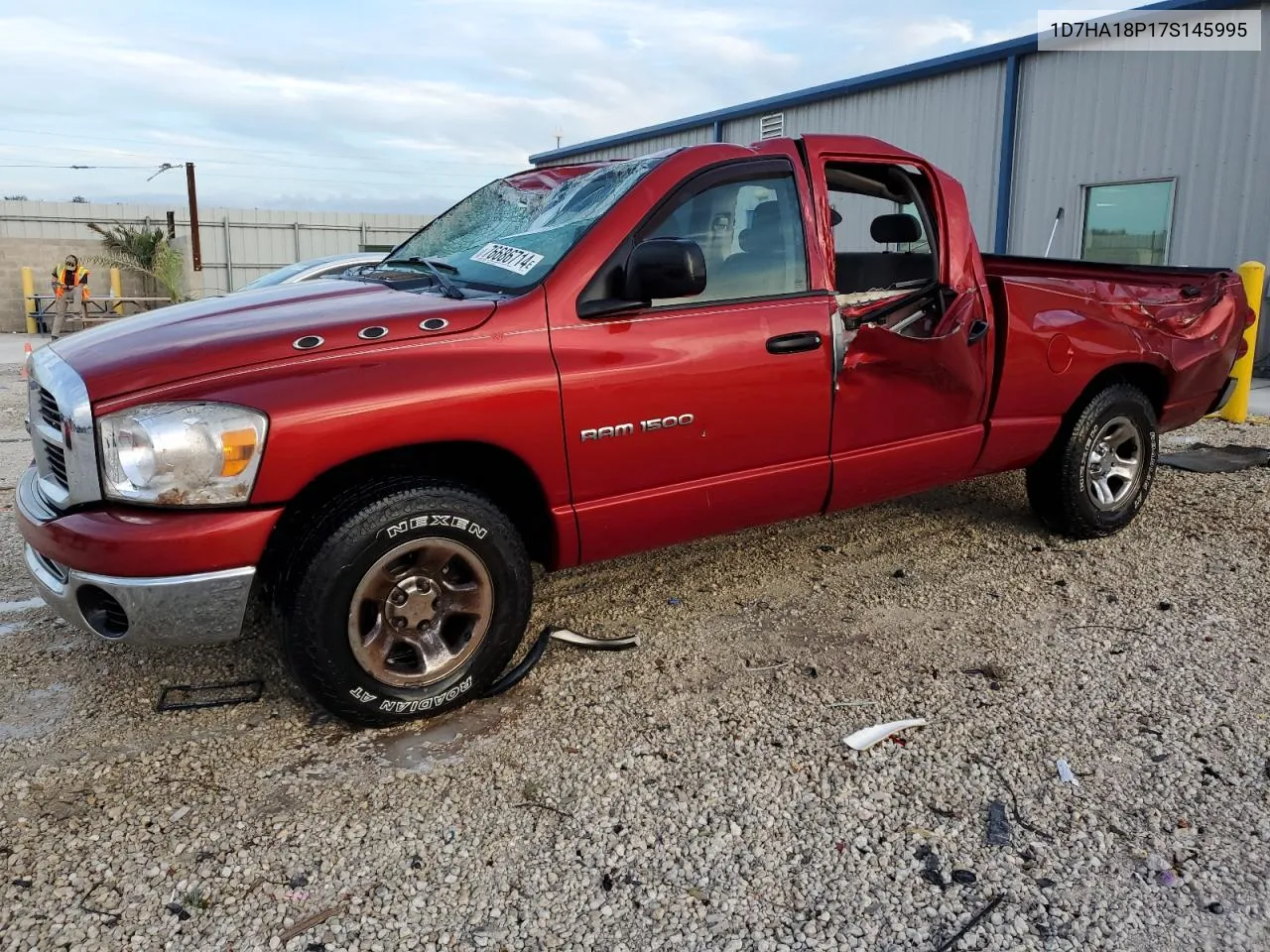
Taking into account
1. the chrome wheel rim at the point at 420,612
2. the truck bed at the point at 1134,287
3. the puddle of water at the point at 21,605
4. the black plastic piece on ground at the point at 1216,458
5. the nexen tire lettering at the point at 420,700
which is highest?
the truck bed at the point at 1134,287

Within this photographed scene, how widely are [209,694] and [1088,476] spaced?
4124 mm

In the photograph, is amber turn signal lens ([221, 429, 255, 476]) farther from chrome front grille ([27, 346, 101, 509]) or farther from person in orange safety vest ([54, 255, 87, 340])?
person in orange safety vest ([54, 255, 87, 340])

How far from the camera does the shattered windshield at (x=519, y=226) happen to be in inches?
135

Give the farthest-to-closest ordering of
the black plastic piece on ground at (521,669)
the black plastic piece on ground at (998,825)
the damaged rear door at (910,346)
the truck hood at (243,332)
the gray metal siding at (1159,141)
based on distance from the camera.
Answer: the gray metal siding at (1159,141) → the damaged rear door at (910,346) → the black plastic piece on ground at (521,669) → the truck hood at (243,332) → the black plastic piece on ground at (998,825)

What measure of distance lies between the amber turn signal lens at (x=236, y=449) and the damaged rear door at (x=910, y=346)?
218 cm

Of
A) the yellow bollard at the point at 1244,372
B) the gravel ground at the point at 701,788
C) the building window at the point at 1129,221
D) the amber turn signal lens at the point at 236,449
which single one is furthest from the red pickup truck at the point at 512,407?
the building window at the point at 1129,221

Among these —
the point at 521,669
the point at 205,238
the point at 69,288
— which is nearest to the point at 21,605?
the point at 521,669

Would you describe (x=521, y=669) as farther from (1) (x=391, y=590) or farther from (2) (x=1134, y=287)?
(2) (x=1134, y=287)

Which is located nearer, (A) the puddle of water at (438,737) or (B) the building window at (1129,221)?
(A) the puddle of water at (438,737)

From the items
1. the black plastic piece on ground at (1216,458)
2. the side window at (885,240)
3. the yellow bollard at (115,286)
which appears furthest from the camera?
the yellow bollard at (115,286)

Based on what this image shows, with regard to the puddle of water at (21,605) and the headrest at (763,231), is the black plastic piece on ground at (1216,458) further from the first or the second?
the puddle of water at (21,605)

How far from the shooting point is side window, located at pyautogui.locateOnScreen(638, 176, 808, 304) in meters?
3.56

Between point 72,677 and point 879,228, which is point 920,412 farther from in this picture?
point 72,677

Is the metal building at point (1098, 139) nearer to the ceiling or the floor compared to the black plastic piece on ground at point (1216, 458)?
nearer to the ceiling
